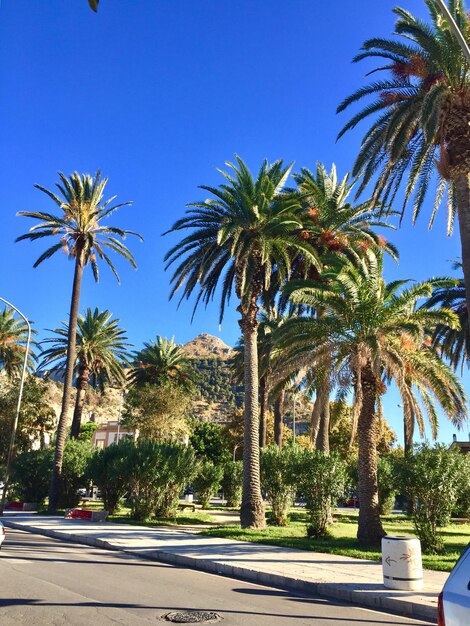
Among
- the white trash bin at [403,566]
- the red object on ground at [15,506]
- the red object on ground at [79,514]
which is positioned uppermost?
the white trash bin at [403,566]

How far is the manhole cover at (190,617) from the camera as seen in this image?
23.9 feet

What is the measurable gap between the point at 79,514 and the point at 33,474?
26.2 ft

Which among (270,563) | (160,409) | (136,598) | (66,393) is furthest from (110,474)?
(160,409)

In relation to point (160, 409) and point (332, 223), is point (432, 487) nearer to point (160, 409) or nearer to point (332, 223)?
point (332, 223)

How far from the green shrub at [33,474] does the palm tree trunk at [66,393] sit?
11.5ft

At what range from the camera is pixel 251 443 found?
835 inches

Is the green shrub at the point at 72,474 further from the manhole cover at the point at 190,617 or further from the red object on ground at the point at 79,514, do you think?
the manhole cover at the point at 190,617

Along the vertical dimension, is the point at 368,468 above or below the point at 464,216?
below

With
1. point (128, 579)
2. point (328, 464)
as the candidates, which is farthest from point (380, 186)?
point (128, 579)

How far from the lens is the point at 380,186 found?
1675 cm

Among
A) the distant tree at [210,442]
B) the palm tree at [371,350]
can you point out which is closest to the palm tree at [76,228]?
the palm tree at [371,350]

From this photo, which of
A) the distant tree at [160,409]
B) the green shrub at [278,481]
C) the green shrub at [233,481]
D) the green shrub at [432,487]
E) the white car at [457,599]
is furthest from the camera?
the distant tree at [160,409]

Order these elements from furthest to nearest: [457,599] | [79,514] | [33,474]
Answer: [33,474], [79,514], [457,599]

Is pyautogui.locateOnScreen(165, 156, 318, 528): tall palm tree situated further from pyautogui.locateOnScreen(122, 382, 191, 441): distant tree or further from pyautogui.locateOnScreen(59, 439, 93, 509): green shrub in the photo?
pyautogui.locateOnScreen(122, 382, 191, 441): distant tree
